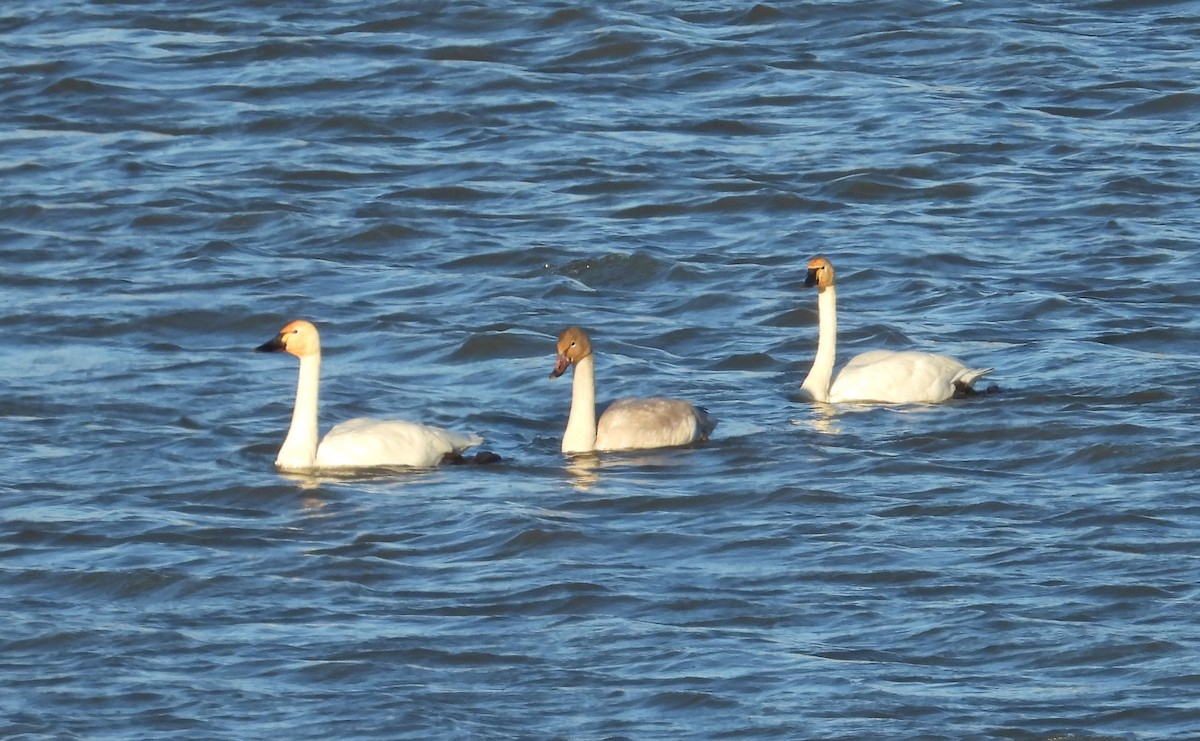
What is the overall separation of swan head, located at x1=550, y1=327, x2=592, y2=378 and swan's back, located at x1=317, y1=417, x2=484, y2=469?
0.83 metres

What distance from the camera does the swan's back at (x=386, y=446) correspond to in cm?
1176

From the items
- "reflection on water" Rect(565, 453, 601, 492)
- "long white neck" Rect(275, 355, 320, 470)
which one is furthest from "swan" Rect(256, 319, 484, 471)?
"reflection on water" Rect(565, 453, 601, 492)

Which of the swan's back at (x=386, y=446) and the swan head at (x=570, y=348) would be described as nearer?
the swan's back at (x=386, y=446)

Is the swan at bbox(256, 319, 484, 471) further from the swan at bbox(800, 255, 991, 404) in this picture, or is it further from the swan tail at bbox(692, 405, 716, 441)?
the swan at bbox(800, 255, 991, 404)

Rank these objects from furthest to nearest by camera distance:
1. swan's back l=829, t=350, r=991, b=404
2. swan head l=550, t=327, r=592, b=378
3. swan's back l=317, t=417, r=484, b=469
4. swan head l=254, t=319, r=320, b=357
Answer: swan's back l=829, t=350, r=991, b=404
swan head l=550, t=327, r=592, b=378
swan head l=254, t=319, r=320, b=357
swan's back l=317, t=417, r=484, b=469

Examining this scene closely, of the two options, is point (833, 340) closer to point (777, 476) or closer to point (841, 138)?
point (777, 476)

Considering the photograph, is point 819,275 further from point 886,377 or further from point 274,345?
point 274,345

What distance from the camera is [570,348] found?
12.5 meters

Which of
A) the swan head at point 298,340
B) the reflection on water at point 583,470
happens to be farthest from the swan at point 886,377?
the swan head at point 298,340

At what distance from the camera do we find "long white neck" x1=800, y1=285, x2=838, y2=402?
527 inches

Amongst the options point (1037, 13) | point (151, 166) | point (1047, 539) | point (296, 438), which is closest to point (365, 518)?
point (296, 438)

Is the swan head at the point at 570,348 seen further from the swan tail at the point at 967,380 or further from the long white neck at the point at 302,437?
the swan tail at the point at 967,380

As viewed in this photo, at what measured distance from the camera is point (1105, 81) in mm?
20156

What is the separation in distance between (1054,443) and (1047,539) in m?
1.81
